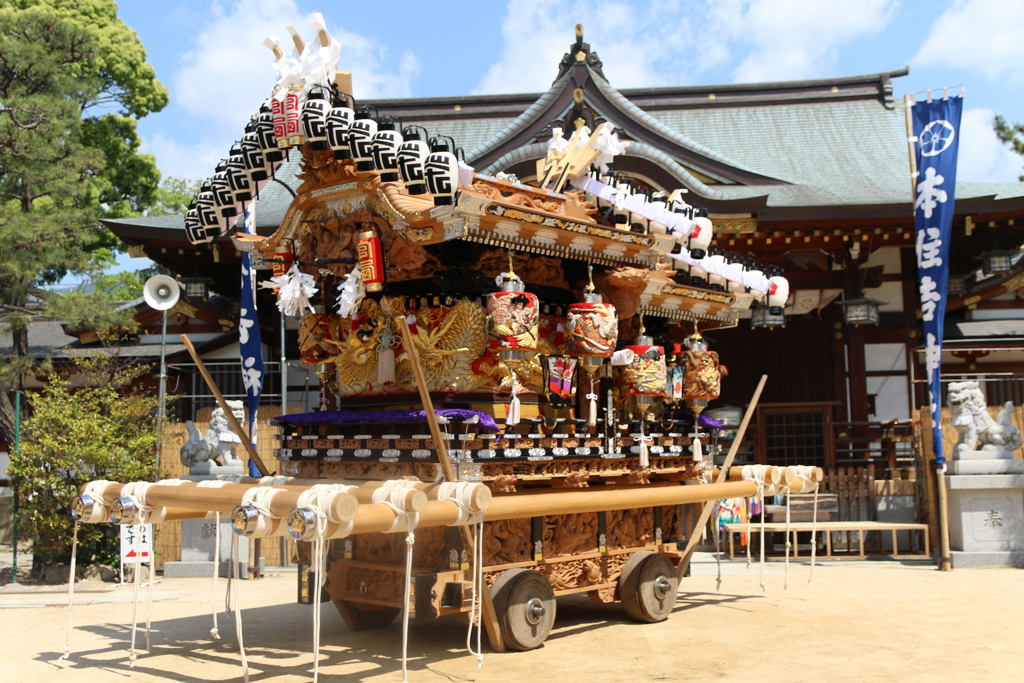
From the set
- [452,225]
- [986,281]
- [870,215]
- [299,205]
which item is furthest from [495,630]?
[986,281]

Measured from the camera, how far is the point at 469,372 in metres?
8.80

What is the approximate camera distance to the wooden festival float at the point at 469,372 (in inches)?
320

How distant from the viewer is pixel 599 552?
31.7 feet

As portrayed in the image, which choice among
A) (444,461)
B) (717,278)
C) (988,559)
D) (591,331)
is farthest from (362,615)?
(988,559)

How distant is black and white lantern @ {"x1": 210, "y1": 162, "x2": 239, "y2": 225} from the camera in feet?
30.2

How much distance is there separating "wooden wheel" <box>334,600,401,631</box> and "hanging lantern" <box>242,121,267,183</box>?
4162 millimetres

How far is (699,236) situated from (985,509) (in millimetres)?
7176

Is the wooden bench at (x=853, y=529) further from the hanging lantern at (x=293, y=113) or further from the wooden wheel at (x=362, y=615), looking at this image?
the hanging lantern at (x=293, y=113)

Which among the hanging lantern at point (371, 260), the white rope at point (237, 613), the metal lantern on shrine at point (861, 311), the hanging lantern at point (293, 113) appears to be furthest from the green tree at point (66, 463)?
the metal lantern on shrine at point (861, 311)

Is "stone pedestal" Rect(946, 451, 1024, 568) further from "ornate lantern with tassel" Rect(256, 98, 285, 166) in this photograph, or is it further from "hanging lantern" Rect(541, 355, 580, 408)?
"ornate lantern with tassel" Rect(256, 98, 285, 166)

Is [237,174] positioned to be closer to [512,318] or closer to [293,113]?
[293,113]

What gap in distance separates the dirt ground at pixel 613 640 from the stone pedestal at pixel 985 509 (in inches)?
53.4

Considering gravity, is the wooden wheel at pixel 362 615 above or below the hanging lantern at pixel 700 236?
below

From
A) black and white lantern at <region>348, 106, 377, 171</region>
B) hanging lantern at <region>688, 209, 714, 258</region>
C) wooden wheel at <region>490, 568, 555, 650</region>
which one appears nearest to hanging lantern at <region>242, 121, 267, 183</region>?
black and white lantern at <region>348, 106, 377, 171</region>
